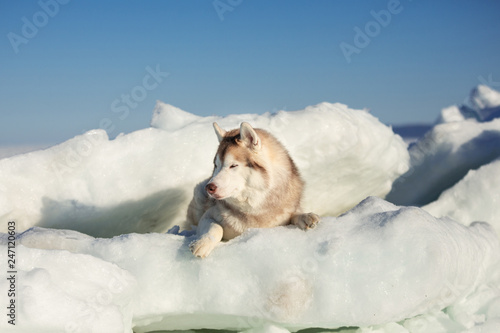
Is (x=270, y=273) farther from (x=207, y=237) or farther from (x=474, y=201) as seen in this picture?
(x=474, y=201)

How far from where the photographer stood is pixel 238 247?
140 inches

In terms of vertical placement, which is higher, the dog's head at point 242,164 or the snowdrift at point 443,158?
the dog's head at point 242,164

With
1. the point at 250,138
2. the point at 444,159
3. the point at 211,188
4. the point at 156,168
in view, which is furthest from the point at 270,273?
the point at 444,159

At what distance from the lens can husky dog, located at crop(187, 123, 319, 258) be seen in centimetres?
348

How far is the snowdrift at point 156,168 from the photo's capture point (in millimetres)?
4820

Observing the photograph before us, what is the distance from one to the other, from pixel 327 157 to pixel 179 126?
1.55m

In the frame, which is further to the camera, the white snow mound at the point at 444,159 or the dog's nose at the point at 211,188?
the white snow mound at the point at 444,159

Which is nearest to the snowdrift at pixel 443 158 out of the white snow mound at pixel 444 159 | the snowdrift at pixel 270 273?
the white snow mound at pixel 444 159

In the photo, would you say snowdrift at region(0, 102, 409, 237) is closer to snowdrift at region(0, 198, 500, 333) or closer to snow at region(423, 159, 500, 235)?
snow at region(423, 159, 500, 235)

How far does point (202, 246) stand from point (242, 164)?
22.5 inches

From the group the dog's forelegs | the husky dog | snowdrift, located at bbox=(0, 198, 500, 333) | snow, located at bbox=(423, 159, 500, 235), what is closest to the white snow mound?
snow, located at bbox=(423, 159, 500, 235)

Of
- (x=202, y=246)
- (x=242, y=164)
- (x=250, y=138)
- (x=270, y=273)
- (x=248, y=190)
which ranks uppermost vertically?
(x=250, y=138)

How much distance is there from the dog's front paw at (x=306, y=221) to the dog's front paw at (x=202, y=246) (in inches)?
24.0

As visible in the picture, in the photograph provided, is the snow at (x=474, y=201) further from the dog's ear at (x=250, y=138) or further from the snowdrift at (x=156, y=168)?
the dog's ear at (x=250, y=138)
